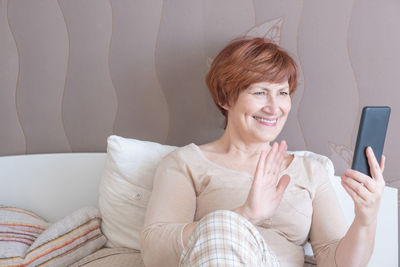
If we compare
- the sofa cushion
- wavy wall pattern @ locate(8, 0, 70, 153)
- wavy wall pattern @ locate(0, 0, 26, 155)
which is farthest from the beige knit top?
wavy wall pattern @ locate(0, 0, 26, 155)

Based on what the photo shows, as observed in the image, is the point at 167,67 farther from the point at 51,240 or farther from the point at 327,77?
the point at 51,240

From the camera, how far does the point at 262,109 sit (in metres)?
1.38

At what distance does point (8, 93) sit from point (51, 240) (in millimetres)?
825

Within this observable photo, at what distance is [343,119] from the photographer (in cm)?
163

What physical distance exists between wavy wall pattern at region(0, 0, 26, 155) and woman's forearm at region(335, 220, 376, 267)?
1.54 m

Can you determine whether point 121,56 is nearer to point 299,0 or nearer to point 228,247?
point 299,0

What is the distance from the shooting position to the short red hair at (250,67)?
1.37 meters

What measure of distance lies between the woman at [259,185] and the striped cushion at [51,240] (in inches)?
15.7

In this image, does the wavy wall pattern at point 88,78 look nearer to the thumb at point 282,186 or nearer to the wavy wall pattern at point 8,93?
the wavy wall pattern at point 8,93

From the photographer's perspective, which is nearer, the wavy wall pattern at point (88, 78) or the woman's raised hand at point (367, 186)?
the woman's raised hand at point (367, 186)

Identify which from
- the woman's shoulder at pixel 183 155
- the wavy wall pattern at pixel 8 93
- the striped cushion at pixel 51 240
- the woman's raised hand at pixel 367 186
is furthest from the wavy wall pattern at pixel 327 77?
the wavy wall pattern at pixel 8 93

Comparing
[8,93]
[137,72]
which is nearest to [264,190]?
[137,72]

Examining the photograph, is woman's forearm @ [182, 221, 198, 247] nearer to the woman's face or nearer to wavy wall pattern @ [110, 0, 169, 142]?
the woman's face

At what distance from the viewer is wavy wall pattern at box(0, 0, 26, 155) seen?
194 cm
